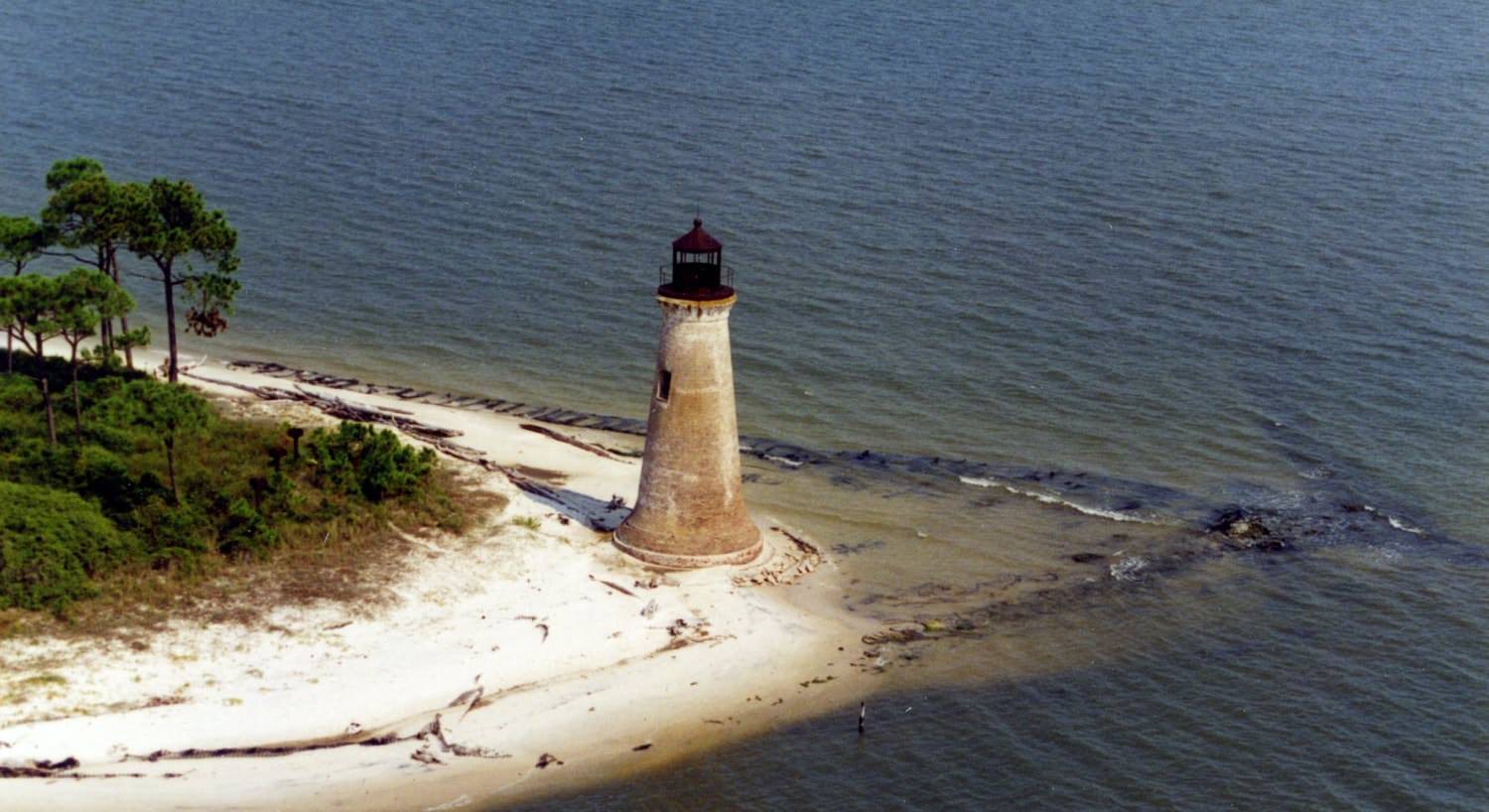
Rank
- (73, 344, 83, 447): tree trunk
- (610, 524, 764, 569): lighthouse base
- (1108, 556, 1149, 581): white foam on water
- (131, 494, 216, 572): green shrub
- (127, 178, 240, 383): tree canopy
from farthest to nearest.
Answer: (127, 178, 240, 383): tree canopy → (1108, 556, 1149, 581): white foam on water → (610, 524, 764, 569): lighthouse base → (73, 344, 83, 447): tree trunk → (131, 494, 216, 572): green shrub

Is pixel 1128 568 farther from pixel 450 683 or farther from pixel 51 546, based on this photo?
A: pixel 51 546

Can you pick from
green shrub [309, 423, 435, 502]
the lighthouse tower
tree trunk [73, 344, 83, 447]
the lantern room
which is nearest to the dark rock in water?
the lighthouse tower

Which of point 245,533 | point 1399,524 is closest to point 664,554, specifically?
point 245,533

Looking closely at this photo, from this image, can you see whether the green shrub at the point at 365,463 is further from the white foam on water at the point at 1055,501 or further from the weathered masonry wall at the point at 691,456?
the white foam on water at the point at 1055,501

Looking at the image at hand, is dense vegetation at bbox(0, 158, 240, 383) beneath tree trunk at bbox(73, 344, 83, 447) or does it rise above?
above

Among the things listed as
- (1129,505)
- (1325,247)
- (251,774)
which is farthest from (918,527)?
(1325,247)

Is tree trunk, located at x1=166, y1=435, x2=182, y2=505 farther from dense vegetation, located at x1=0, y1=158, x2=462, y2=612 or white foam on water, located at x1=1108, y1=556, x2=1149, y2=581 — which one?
white foam on water, located at x1=1108, y1=556, x2=1149, y2=581

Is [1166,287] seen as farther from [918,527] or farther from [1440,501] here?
[918,527]
